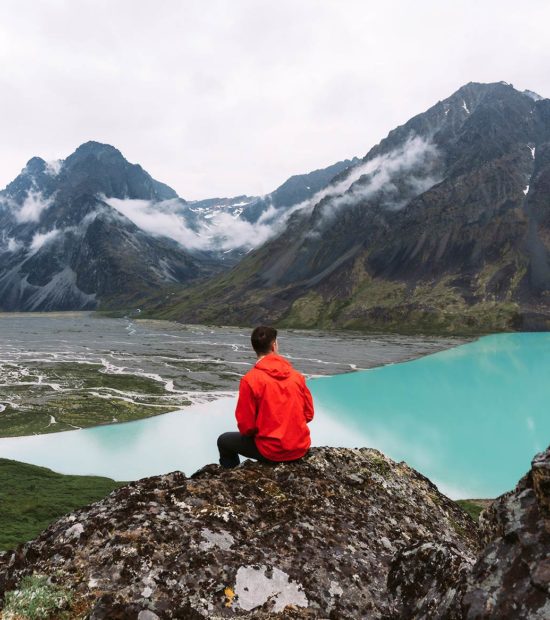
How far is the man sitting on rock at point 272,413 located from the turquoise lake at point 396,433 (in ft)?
131

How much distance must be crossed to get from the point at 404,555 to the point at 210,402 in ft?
245

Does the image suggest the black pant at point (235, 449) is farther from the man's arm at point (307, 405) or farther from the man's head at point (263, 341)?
the man's head at point (263, 341)

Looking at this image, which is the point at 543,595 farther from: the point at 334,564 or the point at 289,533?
the point at 289,533

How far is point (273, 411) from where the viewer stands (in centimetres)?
895

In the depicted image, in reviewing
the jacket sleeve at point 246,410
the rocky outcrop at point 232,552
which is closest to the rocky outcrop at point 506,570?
Result: the rocky outcrop at point 232,552

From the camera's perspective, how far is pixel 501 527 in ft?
16.4

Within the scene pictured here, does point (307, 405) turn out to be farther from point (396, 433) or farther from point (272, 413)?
point (396, 433)

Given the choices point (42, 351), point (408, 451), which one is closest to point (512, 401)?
point (408, 451)

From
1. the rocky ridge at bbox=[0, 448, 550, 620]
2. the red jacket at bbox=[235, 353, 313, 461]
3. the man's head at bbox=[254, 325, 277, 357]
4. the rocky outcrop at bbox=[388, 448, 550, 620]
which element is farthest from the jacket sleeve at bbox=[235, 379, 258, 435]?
the rocky outcrop at bbox=[388, 448, 550, 620]

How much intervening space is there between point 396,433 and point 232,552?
2351 inches

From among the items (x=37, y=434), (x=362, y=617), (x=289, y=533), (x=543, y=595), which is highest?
(x=543, y=595)

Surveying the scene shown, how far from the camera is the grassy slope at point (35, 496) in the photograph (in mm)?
30047

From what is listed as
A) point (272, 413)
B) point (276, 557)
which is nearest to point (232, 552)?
point (276, 557)

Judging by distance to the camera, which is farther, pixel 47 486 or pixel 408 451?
pixel 408 451
